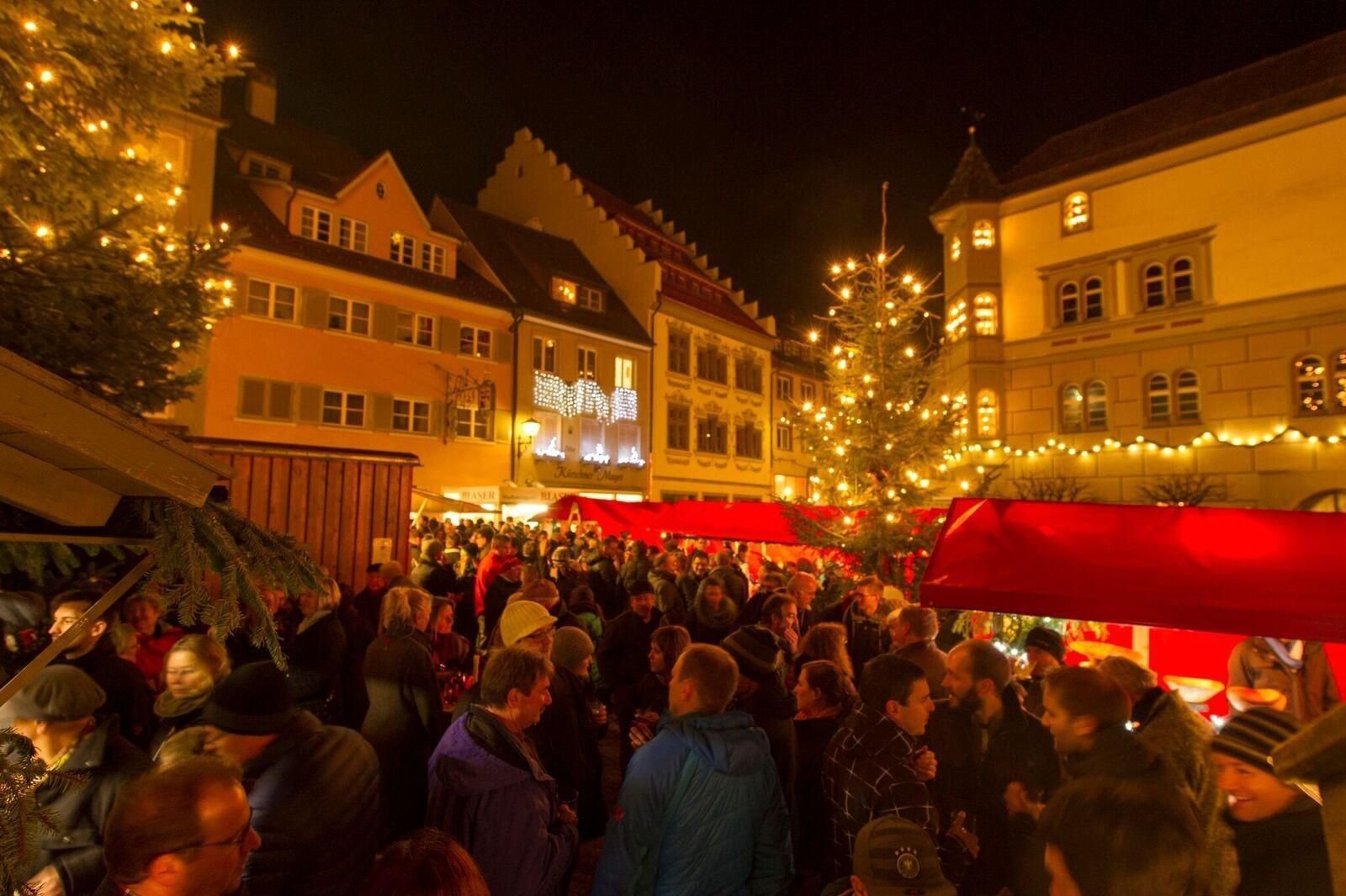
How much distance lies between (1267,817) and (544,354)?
27327 millimetres

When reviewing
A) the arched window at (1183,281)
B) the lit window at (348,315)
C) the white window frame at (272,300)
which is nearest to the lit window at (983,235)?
the arched window at (1183,281)

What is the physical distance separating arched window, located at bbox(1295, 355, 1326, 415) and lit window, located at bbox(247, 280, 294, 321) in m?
27.2

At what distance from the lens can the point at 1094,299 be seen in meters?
25.0

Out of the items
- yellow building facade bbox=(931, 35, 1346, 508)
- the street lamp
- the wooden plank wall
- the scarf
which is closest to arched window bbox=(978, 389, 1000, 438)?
yellow building facade bbox=(931, 35, 1346, 508)

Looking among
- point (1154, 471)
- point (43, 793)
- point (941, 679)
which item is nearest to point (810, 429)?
point (941, 679)

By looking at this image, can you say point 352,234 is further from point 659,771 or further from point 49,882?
point 659,771

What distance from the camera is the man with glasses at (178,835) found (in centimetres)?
206

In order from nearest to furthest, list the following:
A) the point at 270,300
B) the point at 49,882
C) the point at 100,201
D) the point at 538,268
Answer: the point at 49,882, the point at 100,201, the point at 270,300, the point at 538,268

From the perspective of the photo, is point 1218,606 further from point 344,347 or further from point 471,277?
point 471,277

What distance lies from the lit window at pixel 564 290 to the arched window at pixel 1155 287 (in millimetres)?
19334

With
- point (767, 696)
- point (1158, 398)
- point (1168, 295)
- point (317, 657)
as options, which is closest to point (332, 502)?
point (317, 657)

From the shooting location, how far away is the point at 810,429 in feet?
45.0

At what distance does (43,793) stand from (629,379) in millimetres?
29581

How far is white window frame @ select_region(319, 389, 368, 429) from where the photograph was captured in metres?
23.0
